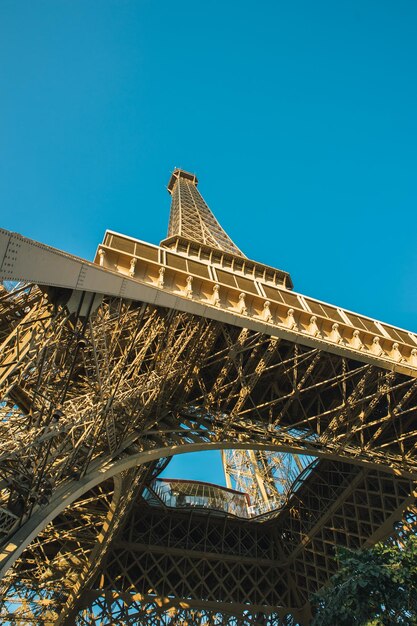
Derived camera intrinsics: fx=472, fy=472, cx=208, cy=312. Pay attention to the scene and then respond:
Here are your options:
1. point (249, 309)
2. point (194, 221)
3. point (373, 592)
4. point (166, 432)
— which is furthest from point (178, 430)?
point (194, 221)

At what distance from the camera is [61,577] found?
800 inches

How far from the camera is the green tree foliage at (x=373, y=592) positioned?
33.8 ft

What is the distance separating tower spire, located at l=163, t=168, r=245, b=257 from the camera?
46.0 metres

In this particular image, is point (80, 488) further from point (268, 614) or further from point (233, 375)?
point (268, 614)

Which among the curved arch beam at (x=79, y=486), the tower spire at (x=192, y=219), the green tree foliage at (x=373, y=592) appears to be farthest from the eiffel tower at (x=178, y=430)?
the tower spire at (x=192, y=219)

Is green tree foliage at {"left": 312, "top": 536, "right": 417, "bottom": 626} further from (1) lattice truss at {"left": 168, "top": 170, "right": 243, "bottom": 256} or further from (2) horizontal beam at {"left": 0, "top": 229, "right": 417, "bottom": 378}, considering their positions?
(1) lattice truss at {"left": 168, "top": 170, "right": 243, "bottom": 256}

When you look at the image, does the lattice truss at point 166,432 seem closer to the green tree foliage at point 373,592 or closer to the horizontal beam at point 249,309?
the horizontal beam at point 249,309

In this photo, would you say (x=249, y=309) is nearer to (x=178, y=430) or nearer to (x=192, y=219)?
(x=178, y=430)

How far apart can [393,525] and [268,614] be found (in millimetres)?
9703

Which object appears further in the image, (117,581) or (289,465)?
(289,465)

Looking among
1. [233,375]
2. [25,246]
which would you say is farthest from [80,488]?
[233,375]

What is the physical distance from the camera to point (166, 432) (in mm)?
13562

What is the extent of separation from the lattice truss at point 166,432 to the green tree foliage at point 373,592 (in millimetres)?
5217

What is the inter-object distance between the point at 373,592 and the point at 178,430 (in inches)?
250
